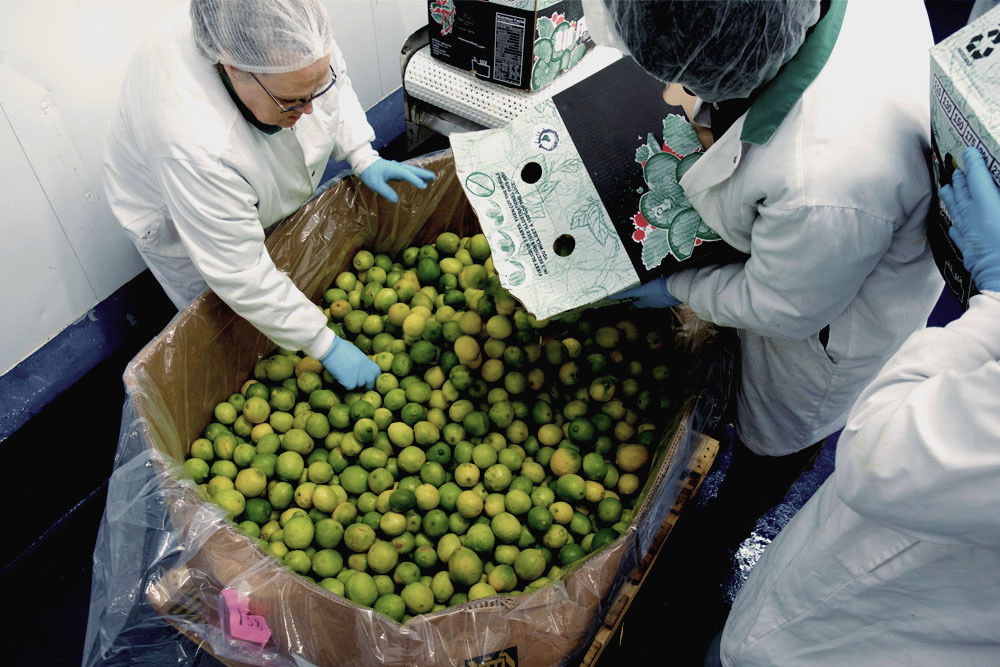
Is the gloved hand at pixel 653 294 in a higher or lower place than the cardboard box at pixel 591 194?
lower

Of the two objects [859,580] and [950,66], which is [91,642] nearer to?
[859,580]

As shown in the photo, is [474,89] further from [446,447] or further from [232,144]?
[446,447]

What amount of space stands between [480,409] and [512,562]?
1.50 ft

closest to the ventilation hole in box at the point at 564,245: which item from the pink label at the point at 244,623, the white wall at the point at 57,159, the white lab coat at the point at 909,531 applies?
the white lab coat at the point at 909,531

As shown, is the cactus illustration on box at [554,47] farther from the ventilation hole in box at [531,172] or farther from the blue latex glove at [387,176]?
the ventilation hole in box at [531,172]

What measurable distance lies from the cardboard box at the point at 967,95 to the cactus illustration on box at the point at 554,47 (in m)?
1.27

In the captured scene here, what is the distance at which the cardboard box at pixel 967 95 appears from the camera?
94cm

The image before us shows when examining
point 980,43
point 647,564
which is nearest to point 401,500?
point 647,564

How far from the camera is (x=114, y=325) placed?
7.59 ft

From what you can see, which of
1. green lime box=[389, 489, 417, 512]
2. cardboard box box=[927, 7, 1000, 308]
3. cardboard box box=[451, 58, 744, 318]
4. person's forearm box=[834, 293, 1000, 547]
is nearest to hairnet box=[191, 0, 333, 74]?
cardboard box box=[451, 58, 744, 318]

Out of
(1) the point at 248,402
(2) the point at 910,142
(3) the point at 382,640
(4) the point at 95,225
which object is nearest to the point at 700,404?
(2) the point at 910,142

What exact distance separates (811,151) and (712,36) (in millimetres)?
262

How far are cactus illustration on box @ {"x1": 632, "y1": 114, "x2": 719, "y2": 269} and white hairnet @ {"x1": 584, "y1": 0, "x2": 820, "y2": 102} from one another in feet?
1.00

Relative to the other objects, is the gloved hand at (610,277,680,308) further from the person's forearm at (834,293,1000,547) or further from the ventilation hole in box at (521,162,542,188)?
the person's forearm at (834,293,1000,547)
